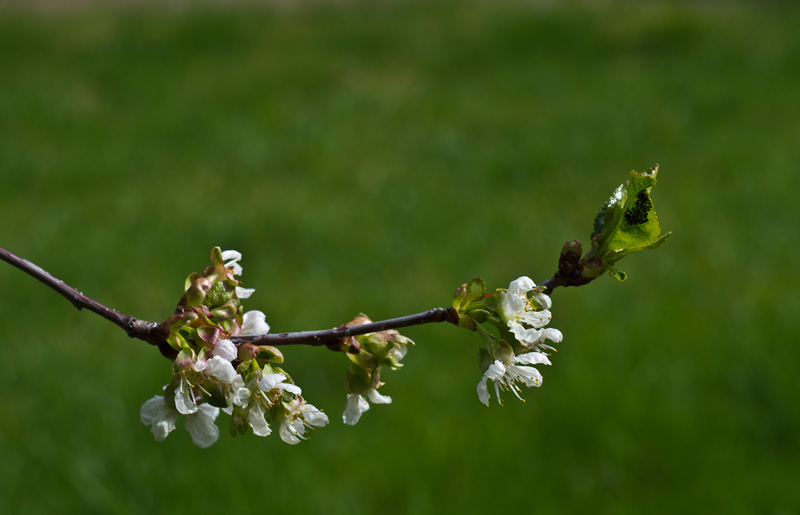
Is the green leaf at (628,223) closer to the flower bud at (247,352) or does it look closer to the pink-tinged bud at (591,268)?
the pink-tinged bud at (591,268)

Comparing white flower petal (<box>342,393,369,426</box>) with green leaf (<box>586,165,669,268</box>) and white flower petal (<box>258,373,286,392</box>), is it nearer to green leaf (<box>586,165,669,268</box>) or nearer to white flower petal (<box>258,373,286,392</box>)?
white flower petal (<box>258,373,286,392</box>)

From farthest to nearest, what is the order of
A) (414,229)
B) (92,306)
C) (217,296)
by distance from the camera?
(414,229) → (217,296) → (92,306)

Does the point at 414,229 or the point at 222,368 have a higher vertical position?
the point at 414,229

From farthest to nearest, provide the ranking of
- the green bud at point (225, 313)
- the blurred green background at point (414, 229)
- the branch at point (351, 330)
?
1. the blurred green background at point (414, 229)
2. the green bud at point (225, 313)
3. the branch at point (351, 330)

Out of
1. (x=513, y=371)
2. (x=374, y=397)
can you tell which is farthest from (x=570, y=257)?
(x=374, y=397)

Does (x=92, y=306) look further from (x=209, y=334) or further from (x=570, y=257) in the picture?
(x=570, y=257)

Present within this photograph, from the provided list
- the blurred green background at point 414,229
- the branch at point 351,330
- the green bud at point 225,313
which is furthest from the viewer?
the blurred green background at point 414,229

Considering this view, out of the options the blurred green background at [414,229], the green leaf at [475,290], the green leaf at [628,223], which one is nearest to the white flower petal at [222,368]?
the green leaf at [475,290]

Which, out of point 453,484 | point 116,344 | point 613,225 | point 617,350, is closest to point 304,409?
point 613,225
